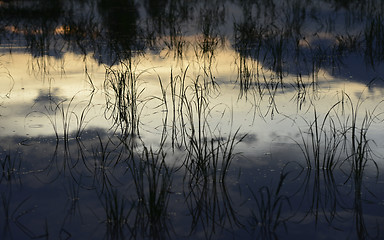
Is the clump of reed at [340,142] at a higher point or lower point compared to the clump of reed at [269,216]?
higher

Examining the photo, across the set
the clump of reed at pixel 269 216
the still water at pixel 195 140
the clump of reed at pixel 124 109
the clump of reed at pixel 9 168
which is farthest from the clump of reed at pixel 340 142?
the clump of reed at pixel 9 168

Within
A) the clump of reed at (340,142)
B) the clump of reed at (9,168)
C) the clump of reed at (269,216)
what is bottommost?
the clump of reed at (269,216)

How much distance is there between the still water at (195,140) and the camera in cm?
271

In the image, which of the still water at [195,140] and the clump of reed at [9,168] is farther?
the clump of reed at [9,168]

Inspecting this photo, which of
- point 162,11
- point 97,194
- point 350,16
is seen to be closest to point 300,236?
point 97,194

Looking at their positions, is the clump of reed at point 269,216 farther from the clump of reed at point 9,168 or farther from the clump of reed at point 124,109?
the clump of reed at point 124,109

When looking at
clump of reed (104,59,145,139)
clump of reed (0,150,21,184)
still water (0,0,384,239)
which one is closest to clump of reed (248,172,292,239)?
still water (0,0,384,239)

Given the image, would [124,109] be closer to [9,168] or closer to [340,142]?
[9,168]

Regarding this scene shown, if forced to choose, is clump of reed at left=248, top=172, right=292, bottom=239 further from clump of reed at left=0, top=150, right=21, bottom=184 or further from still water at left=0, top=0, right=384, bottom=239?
clump of reed at left=0, top=150, right=21, bottom=184

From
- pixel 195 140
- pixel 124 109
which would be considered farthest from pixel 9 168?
pixel 124 109

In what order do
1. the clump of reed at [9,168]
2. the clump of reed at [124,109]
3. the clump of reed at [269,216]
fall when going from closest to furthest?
1. the clump of reed at [269,216]
2. the clump of reed at [9,168]
3. the clump of reed at [124,109]

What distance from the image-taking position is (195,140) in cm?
361

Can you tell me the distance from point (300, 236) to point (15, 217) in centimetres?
123

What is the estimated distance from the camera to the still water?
271 centimetres
